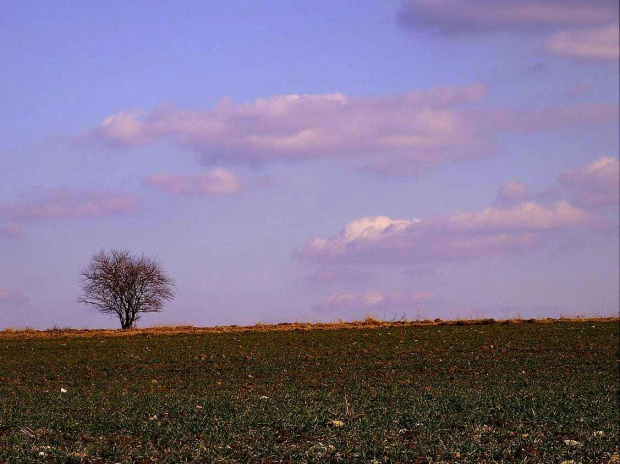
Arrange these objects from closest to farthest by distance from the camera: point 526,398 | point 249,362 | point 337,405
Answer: point 337,405, point 526,398, point 249,362

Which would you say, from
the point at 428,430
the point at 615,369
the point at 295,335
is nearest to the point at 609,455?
the point at 428,430

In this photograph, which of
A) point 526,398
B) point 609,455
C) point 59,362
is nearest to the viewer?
point 609,455

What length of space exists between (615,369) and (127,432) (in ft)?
76.1

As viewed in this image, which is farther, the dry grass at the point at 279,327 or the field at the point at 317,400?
the dry grass at the point at 279,327

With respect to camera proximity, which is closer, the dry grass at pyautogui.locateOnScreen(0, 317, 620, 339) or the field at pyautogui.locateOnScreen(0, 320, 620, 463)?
the field at pyautogui.locateOnScreen(0, 320, 620, 463)

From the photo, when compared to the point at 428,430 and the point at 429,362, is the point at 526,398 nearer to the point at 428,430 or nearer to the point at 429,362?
the point at 428,430

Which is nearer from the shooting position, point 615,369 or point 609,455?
point 609,455

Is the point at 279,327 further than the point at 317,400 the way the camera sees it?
Yes

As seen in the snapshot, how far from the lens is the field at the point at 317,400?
13.9m

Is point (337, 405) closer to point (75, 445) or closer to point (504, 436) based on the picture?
point (504, 436)

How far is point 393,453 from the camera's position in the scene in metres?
13.3

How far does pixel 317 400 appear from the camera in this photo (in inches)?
778

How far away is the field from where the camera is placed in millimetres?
13883


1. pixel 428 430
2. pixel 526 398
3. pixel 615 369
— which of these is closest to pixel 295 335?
pixel 615 369
